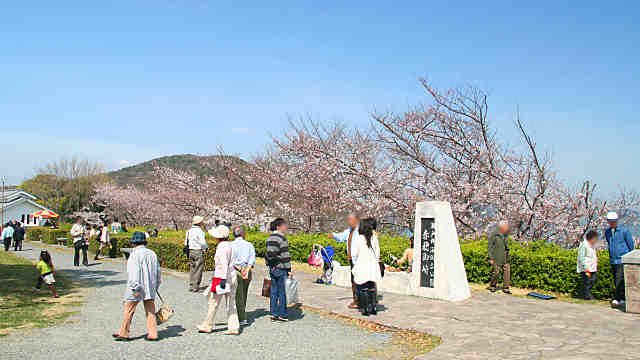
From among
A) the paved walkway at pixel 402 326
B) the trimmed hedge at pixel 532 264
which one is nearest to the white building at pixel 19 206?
the trimmed hedge at pixel 532 264

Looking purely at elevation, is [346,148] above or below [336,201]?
above

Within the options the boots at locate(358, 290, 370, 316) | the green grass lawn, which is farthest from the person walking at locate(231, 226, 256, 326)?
the green grass lawn

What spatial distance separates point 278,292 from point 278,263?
550 millimetres

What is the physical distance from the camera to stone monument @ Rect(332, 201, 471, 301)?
32.1 ft

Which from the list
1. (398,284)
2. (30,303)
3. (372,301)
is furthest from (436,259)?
(30,303)

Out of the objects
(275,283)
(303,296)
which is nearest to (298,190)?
(303,296)

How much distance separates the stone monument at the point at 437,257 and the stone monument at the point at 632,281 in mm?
2807

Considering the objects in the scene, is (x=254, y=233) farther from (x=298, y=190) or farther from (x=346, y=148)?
(x=346, y=148)

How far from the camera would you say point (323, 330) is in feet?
24.9

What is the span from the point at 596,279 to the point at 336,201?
32.9ft

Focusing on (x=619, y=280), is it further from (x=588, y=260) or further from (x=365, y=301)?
(x=365, y=301)

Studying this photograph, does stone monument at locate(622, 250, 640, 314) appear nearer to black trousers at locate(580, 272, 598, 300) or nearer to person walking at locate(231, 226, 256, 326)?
black trousers at locate(580, 272, 598, 300)

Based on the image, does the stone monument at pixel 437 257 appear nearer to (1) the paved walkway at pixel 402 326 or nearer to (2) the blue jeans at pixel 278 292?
(1) the paved walkway at pixel 402 326

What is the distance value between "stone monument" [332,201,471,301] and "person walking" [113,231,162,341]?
555 cm
